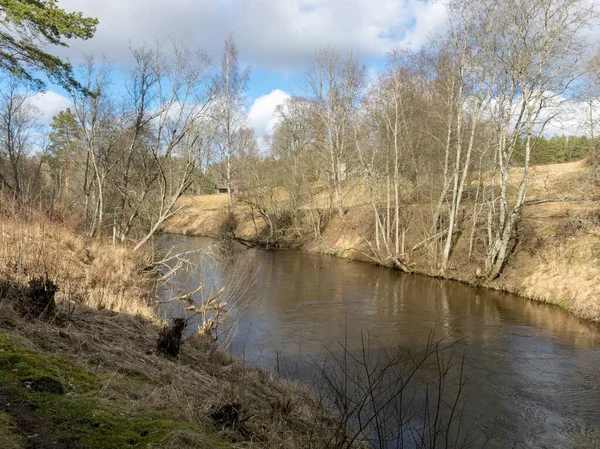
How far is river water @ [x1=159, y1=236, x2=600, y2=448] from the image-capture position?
7457 mm

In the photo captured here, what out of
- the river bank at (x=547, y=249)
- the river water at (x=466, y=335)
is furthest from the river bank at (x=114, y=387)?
the river bank at (x=547, y=249)

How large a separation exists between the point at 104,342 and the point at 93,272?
21.1 feet

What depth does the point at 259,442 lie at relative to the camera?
4.32 metres

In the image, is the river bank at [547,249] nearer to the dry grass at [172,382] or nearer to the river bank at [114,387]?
the river bank at [114,387]

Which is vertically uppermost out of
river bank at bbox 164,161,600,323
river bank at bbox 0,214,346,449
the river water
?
river bank at bbox 164,161,600,323

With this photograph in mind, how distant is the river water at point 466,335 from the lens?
746 cm

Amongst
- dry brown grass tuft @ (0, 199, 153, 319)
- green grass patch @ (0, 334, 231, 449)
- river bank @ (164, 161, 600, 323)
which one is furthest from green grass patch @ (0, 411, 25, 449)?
river bank @ (164, 161, 600, 323)


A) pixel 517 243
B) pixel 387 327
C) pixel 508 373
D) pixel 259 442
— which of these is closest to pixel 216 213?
pixel 517 243

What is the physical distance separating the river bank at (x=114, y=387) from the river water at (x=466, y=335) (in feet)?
→ 3.11

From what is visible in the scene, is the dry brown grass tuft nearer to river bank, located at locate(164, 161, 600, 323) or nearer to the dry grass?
the dry grass

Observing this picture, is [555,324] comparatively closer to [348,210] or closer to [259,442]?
[259,442]

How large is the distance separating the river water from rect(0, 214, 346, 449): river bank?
95cm

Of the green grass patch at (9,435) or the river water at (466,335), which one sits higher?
the green grass patch at (9,435)

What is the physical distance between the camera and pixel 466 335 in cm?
1213
